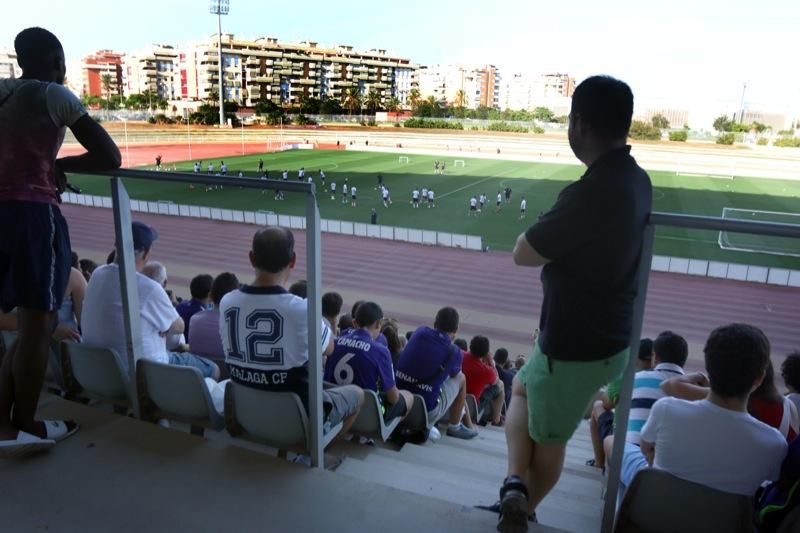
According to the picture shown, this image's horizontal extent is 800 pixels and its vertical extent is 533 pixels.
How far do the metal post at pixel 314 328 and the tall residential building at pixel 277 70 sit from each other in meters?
90.5

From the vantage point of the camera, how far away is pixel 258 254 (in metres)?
2.25

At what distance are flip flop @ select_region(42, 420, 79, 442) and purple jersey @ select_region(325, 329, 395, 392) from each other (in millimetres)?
1202

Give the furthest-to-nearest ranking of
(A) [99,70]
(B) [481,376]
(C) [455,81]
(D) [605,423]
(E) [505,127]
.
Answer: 1. (C) [455,81]
2. (A) [99,70]
3. (E) [505,127]
4. (B) [481,376]
5. (D) [605,423]

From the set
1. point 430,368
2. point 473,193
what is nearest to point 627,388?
point 430,368

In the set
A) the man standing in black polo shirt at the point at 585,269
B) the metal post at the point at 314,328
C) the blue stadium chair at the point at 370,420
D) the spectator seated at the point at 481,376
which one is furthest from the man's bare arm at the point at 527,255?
the spectator seated at the point at 481,376

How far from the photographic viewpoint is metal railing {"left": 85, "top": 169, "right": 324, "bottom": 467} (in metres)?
2.15

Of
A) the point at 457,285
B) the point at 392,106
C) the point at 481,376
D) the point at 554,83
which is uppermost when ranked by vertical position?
the point at 554,83

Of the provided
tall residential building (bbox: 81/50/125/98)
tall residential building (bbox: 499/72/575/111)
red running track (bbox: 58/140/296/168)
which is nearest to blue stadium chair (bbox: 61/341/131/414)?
red running track (bbox: 58/140/296/168)

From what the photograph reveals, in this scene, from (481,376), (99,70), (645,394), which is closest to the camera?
(645,394)

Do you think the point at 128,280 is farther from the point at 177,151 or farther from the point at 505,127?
the point at 505,127

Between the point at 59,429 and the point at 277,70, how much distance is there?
9996cm

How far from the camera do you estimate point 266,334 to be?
2244 mm

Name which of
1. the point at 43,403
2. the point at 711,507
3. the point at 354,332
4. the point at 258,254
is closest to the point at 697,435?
the point at 711,507

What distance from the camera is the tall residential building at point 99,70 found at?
10994cm
